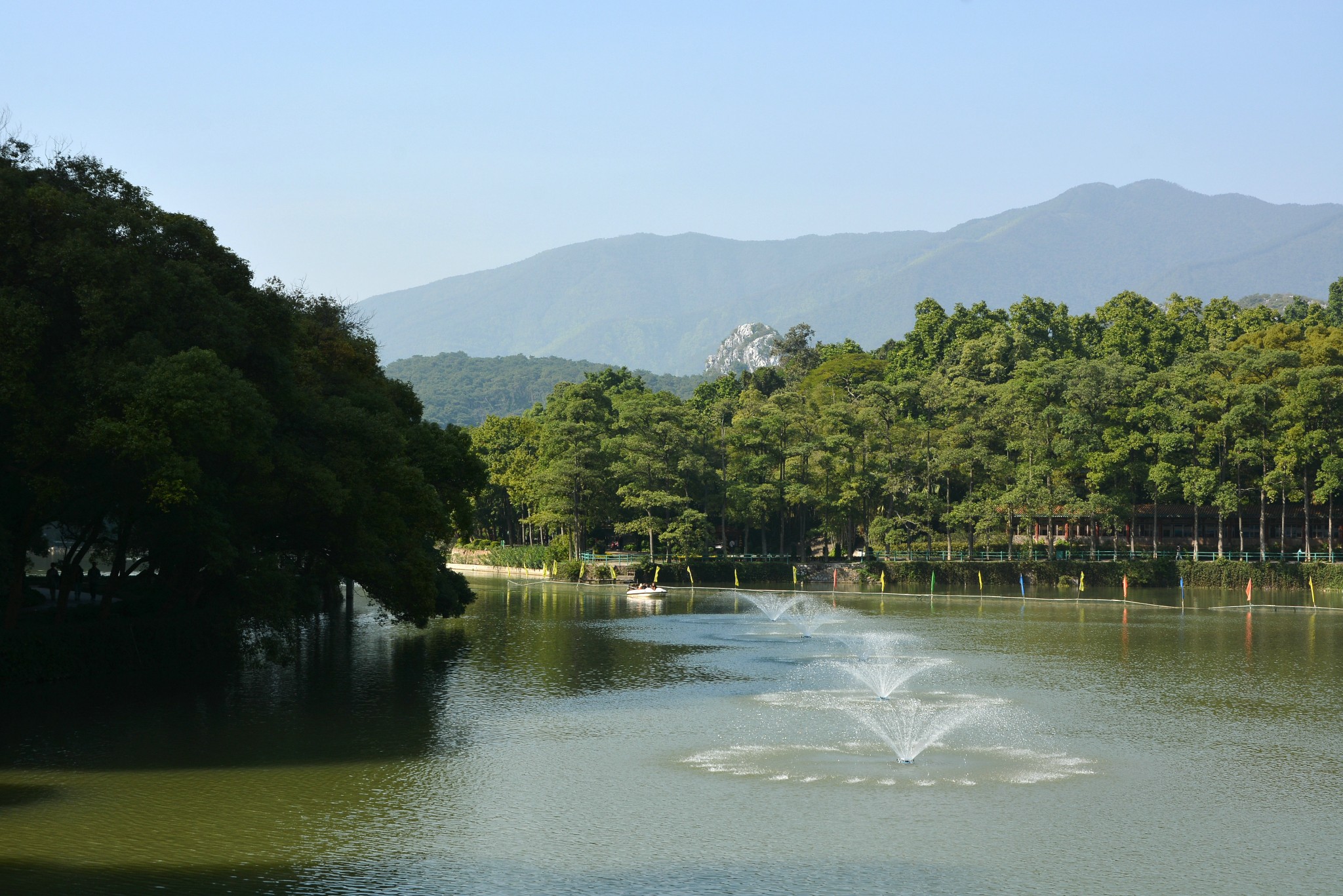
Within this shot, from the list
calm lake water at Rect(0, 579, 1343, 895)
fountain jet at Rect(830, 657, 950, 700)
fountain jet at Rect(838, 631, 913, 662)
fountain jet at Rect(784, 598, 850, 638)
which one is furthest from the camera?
fountain jet at Rect(784, 598, 850, 638)

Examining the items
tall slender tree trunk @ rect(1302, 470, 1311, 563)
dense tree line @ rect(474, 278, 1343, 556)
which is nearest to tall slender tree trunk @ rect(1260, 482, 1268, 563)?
dense tree line @ rect(474, 278, 1343, 556)

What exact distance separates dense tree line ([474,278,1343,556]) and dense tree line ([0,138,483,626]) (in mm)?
44473

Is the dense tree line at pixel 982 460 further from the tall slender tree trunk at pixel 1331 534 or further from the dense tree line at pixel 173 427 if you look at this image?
the dense tree line at pixel 173 427

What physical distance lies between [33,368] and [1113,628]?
43109 mm

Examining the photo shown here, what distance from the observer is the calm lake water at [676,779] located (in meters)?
17.3

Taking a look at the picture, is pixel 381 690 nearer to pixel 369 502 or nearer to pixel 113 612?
pixel 369 502

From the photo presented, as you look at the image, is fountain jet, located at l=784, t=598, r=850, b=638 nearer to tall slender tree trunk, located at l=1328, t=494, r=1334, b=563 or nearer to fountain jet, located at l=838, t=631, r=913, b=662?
fountain jet, located at l=838, t=631, r=913, b=662

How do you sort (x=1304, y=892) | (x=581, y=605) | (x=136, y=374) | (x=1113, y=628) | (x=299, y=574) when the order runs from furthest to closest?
(x=581, y=605), (x=1113, y=628), (x=299, y=574), (x=136, y=374), (x=1304, y=892)

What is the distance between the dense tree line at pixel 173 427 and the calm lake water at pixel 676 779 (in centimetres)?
381

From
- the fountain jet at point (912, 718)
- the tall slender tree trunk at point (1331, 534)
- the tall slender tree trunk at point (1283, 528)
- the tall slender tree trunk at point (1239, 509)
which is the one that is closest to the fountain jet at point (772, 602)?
the fountain jet at point (912, 718)

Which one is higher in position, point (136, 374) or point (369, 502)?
point (136, 374)

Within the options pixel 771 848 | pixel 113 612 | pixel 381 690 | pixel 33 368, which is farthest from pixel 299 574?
pixel 771 848

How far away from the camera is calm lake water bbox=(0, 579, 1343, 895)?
56.9ft

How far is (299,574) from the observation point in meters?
44.1
